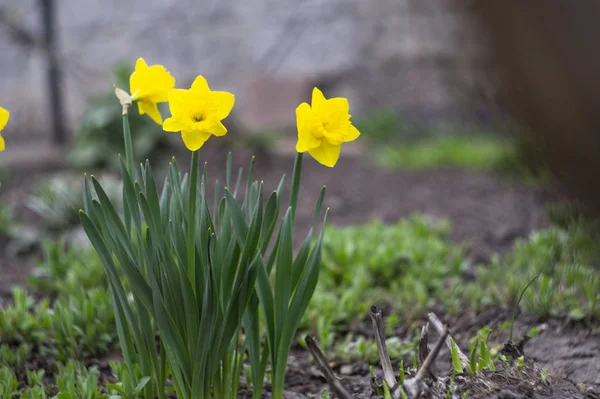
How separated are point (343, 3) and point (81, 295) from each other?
4939 millimetres

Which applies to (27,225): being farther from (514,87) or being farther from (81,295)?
(514,87)

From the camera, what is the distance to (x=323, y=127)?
3.73ft

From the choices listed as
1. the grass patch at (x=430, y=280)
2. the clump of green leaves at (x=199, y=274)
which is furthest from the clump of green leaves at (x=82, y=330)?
the grass patch at (x=430, y=280)

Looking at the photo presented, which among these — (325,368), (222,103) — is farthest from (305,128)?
(325,368)

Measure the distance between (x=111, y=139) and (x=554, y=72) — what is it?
415 cm

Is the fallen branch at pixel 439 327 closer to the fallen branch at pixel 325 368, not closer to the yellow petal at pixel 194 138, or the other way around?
the fallen branch at pixel 325 368

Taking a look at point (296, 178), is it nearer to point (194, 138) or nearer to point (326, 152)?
point (326, 152)

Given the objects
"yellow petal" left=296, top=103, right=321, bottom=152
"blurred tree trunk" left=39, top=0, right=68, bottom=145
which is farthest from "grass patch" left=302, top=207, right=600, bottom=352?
"blurred tree trunk" left=39, top=0, right=68, bottom=145

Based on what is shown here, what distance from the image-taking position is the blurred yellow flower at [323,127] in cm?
112

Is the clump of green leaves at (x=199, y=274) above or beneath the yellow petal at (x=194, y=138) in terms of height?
beneath

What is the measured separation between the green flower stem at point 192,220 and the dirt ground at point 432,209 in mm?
534

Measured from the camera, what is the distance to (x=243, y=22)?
20.9 ft

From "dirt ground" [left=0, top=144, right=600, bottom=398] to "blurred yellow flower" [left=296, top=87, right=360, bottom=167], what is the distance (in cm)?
41

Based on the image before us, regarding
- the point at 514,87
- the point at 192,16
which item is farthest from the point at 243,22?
the point at 514,87
